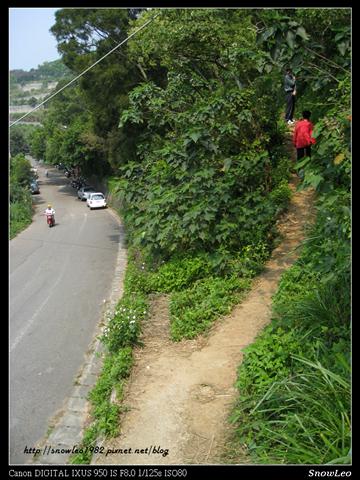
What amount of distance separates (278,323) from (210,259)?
2788 mm

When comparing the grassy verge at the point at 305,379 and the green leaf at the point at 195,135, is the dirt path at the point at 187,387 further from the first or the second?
the green leaf at the point at 195,135

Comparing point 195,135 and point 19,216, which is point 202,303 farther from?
point 19,216

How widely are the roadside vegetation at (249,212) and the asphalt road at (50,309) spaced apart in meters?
0.96

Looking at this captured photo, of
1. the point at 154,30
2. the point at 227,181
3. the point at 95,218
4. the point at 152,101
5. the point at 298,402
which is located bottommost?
the point at 95,218

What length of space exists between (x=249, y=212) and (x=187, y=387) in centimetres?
384

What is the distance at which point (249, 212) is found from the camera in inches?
318

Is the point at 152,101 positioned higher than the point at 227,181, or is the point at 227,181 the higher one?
the point at 152,101

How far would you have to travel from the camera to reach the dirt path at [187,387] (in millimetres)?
4285

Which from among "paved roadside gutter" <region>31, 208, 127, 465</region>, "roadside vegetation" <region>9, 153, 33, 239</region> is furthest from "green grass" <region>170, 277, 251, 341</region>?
"roadside vegetation" <region>9, 153, 33, 239</region>

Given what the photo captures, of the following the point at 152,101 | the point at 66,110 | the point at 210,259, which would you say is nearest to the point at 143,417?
the point at 210,259

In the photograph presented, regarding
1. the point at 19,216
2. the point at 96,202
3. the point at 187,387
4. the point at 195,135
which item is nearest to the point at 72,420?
the point at 187,387

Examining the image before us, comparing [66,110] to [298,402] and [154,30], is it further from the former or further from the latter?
[298,402]

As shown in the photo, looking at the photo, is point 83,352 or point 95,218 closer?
point 83,352

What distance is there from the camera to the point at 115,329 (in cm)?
666
